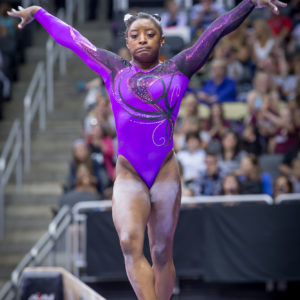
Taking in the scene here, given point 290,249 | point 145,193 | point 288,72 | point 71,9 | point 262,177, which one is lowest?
point 290,249

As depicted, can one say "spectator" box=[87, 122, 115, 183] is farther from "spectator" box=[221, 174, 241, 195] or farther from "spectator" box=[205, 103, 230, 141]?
"spectator" box=[221, 174, 241, 195]

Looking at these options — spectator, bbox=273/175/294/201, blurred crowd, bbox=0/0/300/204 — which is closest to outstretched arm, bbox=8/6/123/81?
blurred crowd, bbox=0/0/300/204

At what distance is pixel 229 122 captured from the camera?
11039 mm

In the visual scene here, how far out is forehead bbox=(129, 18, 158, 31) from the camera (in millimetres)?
4668

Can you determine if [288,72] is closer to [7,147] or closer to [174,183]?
[7,147]

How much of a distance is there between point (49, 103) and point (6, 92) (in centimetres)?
76

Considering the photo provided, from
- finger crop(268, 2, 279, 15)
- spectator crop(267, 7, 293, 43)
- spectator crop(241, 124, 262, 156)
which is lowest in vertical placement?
spectator crop(241, 124, 262, 156)

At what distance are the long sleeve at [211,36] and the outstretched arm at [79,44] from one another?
1.38 feet

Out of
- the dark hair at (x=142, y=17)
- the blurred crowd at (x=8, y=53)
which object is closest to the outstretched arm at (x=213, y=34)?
the dark hair at (x=142, y=17)

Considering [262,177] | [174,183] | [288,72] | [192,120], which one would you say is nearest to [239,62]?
[288,72]

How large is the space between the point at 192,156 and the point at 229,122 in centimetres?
127

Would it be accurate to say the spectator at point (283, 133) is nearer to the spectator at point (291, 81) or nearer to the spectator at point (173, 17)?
the spectator at point (291, 81)

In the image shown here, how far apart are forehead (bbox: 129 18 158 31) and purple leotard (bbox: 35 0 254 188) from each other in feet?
0.77

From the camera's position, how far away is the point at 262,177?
971 cm
